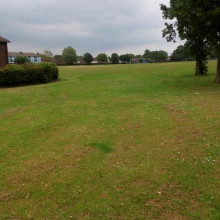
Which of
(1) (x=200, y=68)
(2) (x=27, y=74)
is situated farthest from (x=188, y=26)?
(2) (x=27, y=74)

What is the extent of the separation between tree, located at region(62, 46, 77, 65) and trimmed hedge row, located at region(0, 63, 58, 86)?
109m

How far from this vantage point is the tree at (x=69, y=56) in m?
133

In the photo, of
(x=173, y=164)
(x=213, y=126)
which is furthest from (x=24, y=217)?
(x=213, y=126)

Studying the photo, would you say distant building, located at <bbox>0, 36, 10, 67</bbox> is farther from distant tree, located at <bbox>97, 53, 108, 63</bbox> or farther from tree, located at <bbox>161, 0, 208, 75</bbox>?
distant tree, located at <bbox>97, 53, 108, 63</bbox>

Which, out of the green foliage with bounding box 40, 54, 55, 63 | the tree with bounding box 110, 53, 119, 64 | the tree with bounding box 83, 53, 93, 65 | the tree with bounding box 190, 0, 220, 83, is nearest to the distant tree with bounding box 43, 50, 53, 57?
the green foliage with bounding box 40, 54, 55, 63

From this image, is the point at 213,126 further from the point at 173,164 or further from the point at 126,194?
the point at 126,194

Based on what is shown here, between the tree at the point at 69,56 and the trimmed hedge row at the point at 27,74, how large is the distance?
10948 cm

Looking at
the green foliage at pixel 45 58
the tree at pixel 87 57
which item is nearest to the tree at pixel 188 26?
the green foliage at pixel 45 58

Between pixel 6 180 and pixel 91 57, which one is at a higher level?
pixel 91 57

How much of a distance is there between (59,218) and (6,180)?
1.89 meters

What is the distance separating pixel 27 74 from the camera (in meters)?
23.8

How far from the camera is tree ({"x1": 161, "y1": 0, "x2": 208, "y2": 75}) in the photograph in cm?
1493

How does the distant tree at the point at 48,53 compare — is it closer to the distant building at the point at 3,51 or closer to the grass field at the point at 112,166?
the distant building at the point at 3,51

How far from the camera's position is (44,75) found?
992 inches
